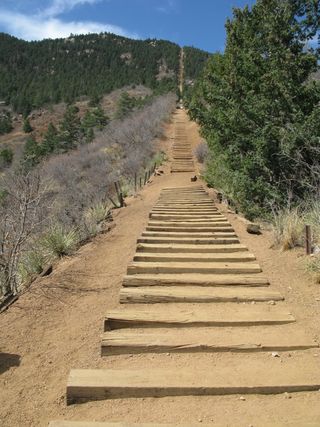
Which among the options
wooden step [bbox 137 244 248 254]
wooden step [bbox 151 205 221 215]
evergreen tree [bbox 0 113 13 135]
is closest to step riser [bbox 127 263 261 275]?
wooden step [bbox 137 244 248 254]

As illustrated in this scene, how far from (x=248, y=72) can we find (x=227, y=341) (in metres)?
7.77

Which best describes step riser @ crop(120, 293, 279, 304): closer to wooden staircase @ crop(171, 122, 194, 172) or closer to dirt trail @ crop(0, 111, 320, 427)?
dirt trail @ crop(0, 111, 320, 427)

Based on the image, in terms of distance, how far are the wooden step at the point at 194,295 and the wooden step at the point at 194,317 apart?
0.21 m

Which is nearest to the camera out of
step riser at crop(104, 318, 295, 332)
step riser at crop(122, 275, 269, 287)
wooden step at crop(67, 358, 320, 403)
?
wooden step at crop(67, 358, 320, 403)

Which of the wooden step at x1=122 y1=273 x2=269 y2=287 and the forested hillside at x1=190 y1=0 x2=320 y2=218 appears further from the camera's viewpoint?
the forested hillside at x1=190 y1=0 x2=320 y2=218

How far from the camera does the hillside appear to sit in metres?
74.2

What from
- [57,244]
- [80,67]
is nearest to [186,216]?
[57,244]

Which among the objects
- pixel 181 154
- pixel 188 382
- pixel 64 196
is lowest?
pixel 64 196

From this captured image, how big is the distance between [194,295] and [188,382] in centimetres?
147

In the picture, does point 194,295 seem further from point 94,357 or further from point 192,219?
point 192,219

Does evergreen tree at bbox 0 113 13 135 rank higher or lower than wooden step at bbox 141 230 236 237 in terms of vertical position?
higher

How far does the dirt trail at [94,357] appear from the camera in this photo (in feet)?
9.17

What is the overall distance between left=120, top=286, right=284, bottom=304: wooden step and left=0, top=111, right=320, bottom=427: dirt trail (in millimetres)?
174

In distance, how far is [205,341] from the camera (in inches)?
141
